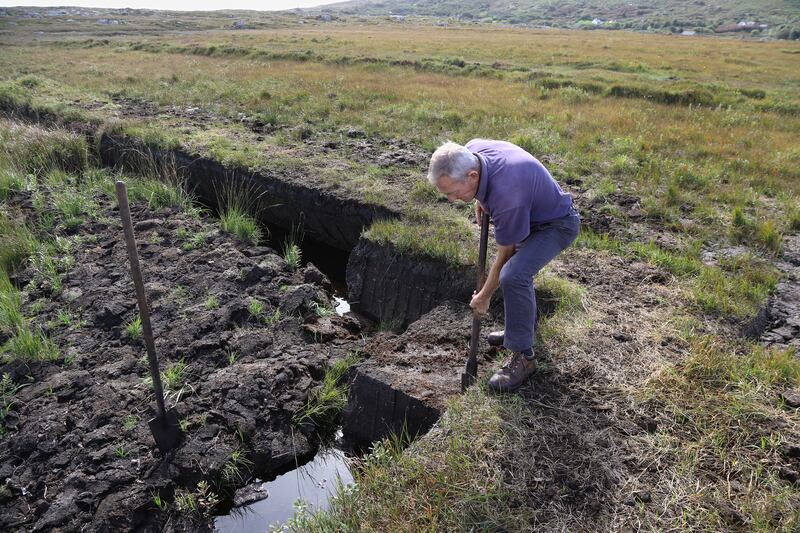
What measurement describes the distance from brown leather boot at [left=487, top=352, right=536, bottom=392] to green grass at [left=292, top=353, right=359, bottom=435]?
159 cm

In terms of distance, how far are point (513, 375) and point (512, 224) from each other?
121 centimetres

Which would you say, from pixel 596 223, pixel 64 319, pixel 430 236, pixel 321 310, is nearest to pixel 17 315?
pixel 64 319

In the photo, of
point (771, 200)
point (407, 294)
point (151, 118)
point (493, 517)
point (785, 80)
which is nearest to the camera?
point (493, 517)

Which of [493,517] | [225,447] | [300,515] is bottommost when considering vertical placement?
[225,447]

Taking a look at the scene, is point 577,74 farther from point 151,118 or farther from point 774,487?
point 774,487

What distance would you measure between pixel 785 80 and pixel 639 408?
2078 cm

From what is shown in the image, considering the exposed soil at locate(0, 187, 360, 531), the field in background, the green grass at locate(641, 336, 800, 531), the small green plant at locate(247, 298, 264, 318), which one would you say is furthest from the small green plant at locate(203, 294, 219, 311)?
the green grass at locate(641, 336, 800, 531)

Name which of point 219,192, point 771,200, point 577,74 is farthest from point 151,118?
point 577,74

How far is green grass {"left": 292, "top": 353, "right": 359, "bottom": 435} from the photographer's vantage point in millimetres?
4770

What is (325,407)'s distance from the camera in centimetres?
483

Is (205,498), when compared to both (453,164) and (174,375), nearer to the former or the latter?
(174,375)

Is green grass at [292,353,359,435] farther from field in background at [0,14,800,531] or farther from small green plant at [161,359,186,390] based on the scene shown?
small green plant at [161,359,186,390]

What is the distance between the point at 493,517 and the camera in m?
3.01

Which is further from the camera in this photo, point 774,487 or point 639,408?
point 639,408
